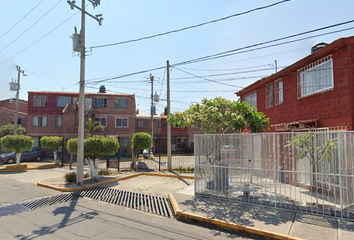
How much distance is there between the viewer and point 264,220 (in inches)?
232

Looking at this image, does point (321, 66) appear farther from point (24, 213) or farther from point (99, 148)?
point (24, 213)

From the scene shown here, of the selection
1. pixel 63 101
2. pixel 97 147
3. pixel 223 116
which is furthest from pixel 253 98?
pixel 63 101

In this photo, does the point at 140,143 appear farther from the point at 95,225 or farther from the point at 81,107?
the point at 95,225

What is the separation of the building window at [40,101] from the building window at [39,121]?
157 centimetres

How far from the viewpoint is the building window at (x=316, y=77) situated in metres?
8.52

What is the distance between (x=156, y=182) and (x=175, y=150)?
22596mm

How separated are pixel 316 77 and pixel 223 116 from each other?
4.27 m

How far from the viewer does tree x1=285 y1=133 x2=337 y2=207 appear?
6082mm

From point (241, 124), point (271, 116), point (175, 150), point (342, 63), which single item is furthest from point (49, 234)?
point (175, 150)

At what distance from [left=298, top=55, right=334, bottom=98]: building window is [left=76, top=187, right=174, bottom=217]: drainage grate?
7261 millimetres

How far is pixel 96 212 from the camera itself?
700 centimetres

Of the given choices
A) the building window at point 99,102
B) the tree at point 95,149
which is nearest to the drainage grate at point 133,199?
the tree at point 95,149

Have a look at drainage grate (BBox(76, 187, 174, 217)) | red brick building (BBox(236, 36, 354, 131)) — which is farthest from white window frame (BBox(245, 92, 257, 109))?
drainage grate (BBox(76, 187, 174, 217))

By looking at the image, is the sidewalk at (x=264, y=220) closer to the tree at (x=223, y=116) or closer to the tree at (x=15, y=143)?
the tree at (x=223, y=116)
